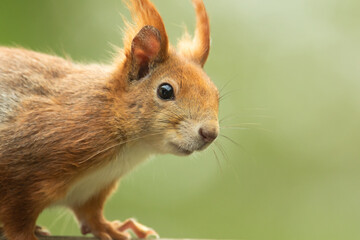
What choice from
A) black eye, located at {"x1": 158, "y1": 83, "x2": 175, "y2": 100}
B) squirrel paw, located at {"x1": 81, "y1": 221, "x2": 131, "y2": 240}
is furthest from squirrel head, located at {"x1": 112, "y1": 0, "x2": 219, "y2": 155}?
Answer: squirrel paw, located at {"x1": 81, "y1": 221, "x2": 131, "y2": 240}

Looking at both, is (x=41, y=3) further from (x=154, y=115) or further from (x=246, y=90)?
(x=154, y=115)

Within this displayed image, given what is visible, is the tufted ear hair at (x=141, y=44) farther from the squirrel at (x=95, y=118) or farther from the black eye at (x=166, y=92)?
the black eye at (x=166, y=92)

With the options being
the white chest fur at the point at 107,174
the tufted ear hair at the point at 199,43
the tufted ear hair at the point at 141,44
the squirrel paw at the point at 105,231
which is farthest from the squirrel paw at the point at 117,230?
the tufted ear hair at the point at 199,43

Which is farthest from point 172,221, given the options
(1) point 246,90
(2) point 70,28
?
(2) point 70,28

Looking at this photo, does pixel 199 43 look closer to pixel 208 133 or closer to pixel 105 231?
pixel 208 133

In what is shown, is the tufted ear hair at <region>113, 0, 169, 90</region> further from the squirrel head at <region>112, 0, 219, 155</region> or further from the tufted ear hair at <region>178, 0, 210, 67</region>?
the tufted ear hair at <region>178, 0, 210, 67</region>

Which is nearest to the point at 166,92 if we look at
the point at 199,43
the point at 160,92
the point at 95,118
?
the point at 160,92
